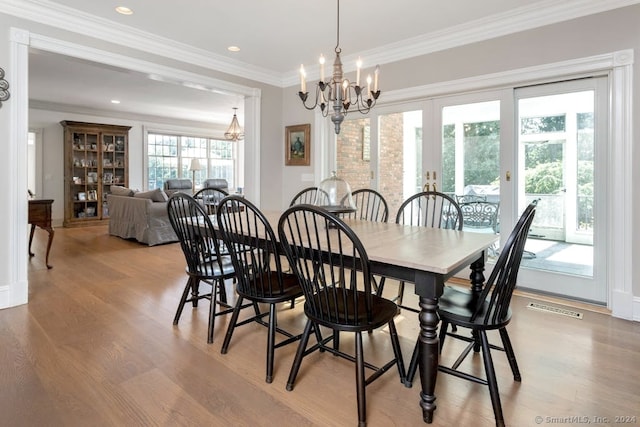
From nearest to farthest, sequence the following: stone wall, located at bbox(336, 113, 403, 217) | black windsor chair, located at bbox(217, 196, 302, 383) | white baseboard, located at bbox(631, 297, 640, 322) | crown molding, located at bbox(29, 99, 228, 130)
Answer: black windsor chair, located at bbox(217, 196, 302, 383) < white baseboard, located at bbox(631, 297, 640, 322) < stone wall, located at bbox(336, 113, 403, 217) < crown molding, located at bbox(29, 99, 228, 130)

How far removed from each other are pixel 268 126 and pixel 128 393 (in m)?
3.82

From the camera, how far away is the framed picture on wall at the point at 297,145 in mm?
4879

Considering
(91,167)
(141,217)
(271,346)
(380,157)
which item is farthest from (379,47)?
A: (91,167)

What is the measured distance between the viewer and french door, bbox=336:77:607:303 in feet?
Result: 10.0

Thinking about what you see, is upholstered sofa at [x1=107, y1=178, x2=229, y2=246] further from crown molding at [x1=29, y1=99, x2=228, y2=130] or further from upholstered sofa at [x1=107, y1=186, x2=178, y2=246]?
crown molding at [x1=29, y1=99, x2=228, y2=130]

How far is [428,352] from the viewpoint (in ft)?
5.23

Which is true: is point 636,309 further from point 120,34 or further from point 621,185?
point 120,34

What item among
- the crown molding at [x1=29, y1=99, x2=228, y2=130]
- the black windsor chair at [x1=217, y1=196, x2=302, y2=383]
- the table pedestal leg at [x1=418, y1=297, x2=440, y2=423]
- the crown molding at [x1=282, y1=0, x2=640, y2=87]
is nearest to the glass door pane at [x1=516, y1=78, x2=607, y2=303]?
the crown molding at [x1=282, y1=0, x2=640, y2=87]

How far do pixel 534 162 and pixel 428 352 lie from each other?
8.28 ft

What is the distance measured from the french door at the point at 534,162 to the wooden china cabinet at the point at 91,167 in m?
6.78

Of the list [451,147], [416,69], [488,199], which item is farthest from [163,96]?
[488,199]

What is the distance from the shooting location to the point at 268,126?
16.4 ft

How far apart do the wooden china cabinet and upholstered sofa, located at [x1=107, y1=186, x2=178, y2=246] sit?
2.19 meters

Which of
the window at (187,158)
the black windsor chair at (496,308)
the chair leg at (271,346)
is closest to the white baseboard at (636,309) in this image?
the black windsor chair at (496,308)
